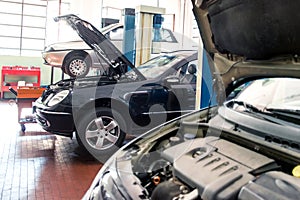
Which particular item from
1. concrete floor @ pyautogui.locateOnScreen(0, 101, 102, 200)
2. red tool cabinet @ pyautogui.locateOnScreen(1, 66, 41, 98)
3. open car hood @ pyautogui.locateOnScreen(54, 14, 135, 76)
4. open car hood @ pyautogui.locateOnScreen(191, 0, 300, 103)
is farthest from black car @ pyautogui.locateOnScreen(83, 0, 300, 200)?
red tool cabinet @ pyautogui.locateOnScreen(1, 66, 41, 98)

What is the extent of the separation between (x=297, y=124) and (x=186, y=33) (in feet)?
32.0

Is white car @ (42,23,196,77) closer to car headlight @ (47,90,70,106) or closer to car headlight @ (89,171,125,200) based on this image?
car headlight @ (47,90,70,106)

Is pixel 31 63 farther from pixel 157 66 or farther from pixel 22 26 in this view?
pixel 157 66

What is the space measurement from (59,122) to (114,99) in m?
0.72

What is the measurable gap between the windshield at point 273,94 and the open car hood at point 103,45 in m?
Result: 2.43

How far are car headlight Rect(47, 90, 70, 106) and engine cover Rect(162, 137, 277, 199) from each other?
2.66 meters

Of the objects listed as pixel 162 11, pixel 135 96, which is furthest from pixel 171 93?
pixel 162 11

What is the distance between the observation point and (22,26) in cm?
1022

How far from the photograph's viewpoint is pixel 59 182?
327 cm

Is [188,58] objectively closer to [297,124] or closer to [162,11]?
[162,11]

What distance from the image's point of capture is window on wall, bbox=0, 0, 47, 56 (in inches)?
392

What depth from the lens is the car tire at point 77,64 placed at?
702 cm

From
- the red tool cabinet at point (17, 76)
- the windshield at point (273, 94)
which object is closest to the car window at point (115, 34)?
the red tool cabinet at point (17, 76)

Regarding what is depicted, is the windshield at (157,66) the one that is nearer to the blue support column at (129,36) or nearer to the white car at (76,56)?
the blue support column at (129,36)
